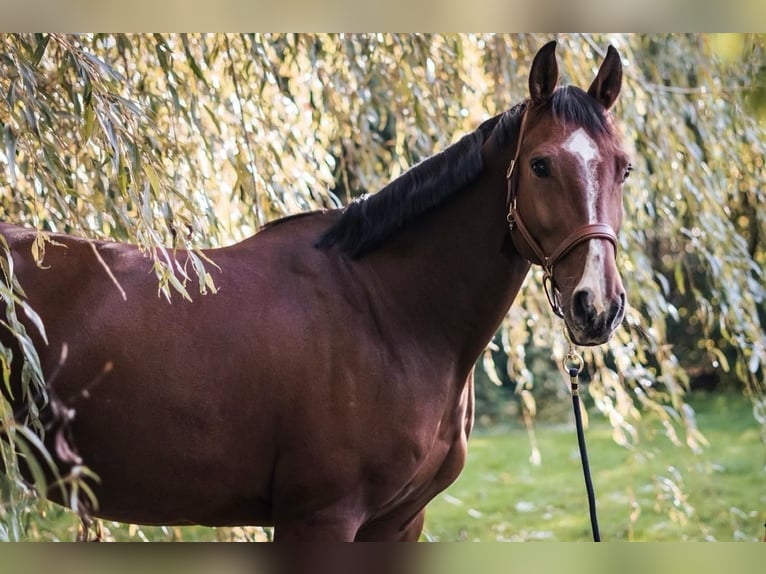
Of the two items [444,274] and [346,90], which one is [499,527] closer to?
[346,90]

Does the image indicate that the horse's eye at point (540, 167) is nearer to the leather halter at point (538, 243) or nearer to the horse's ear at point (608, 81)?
the leather halter at point (538, 243)

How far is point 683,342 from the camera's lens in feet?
25.7

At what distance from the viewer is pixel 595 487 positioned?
621 centimetres

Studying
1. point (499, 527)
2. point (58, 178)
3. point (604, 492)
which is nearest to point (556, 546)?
point (58, 178)

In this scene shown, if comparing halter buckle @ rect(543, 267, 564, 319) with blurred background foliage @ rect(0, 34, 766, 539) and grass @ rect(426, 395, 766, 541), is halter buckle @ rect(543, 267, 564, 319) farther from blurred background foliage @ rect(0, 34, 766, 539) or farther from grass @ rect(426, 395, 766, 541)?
grass @ rect(426, 395, 766, 541)

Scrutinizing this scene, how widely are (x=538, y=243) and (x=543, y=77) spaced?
0.35 metres

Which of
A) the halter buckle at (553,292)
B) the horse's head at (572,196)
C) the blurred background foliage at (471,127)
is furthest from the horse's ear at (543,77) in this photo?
the blurred background foliage at (471,127)

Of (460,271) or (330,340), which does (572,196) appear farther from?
(330,340)

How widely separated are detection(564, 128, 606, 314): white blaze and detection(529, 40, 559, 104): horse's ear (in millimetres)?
140

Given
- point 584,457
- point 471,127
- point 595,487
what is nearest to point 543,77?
point 584,457

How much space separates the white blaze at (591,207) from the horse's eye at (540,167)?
0.17ft

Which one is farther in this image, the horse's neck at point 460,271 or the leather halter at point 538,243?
the horse's neck at point 460,271

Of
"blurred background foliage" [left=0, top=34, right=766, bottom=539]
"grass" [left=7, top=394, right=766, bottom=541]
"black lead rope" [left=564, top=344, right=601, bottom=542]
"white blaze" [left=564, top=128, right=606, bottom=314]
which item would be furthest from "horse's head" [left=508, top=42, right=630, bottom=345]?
"grass" [left=7, top=394, right=766, bottom=541]

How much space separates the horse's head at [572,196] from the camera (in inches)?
69.9
